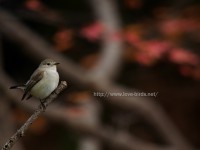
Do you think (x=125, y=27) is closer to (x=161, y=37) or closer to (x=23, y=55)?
(x=161, y=37)

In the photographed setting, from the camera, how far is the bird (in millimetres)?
2303

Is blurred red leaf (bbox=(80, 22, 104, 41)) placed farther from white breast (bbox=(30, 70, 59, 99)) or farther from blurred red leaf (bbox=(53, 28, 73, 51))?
white breast (bbox=(30, 70, 59, 99))

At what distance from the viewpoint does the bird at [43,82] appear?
2303 mm

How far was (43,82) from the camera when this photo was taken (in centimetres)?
248

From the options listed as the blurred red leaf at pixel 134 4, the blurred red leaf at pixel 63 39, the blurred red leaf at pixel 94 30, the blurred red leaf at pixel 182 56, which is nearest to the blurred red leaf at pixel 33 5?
the blurred red leaf at pixel 63 39

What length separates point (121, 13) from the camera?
12016 millimetres

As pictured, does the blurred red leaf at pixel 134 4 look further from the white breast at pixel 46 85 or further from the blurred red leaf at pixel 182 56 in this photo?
the white breast at pixel 46 85

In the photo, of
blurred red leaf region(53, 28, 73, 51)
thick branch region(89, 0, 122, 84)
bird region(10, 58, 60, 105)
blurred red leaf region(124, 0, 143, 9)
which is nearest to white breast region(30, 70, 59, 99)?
bird region(10, 58, 60, 105)

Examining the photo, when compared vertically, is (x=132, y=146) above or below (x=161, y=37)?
below

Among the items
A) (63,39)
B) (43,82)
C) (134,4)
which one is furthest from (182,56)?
(43,82)

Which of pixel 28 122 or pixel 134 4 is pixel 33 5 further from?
pixel 28 122

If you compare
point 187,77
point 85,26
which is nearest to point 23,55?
point 85,26

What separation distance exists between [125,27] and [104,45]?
1.74 m

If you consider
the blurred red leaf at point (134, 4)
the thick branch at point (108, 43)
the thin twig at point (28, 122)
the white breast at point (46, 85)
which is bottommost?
the thin twig at point (28, 122)
